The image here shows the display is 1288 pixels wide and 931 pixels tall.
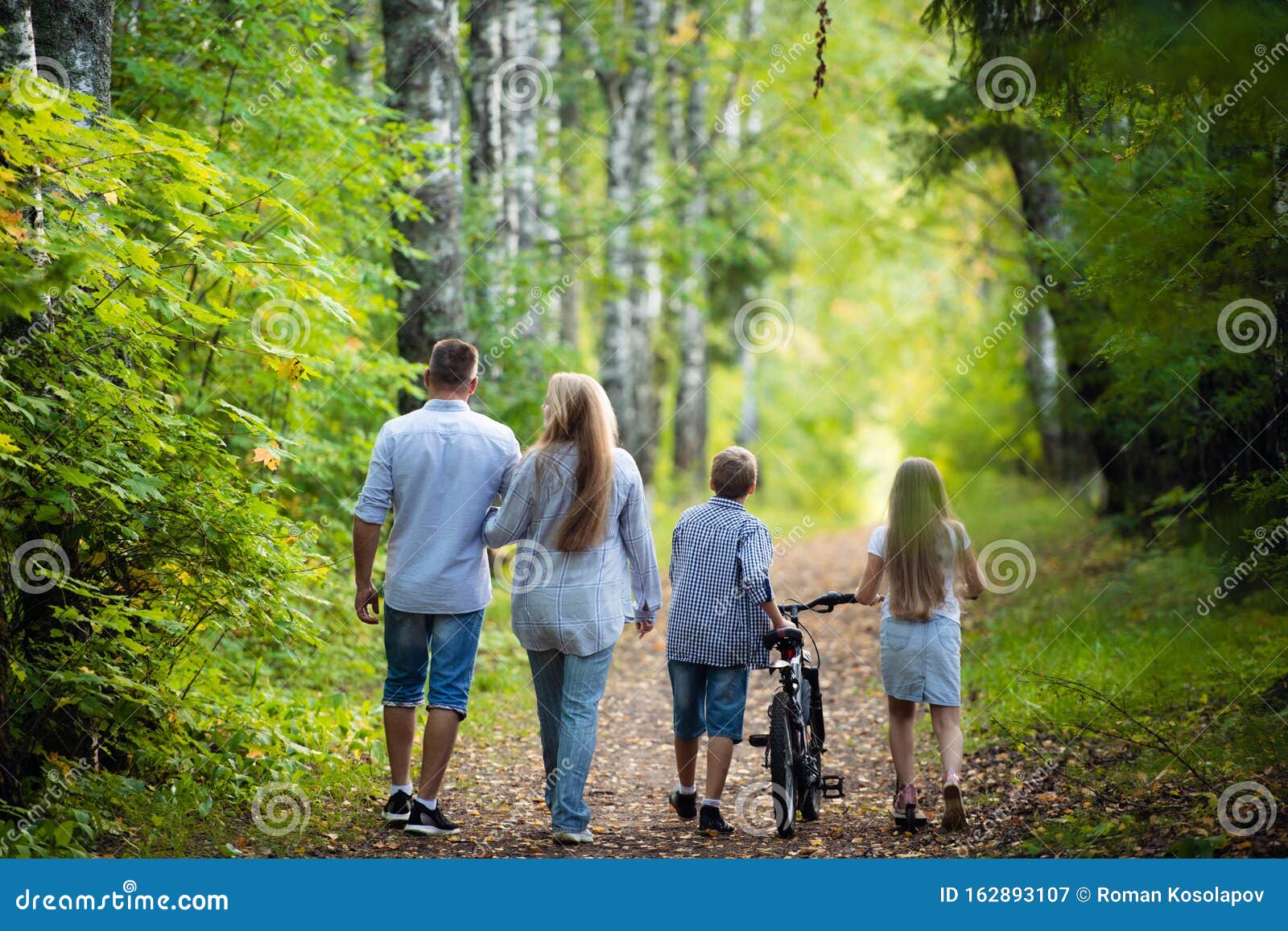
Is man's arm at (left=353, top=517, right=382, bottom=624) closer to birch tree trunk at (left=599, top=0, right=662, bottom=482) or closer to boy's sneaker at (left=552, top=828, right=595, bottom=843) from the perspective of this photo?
boy's sneaker at (left=552, top=828, right=595, bottom=843)

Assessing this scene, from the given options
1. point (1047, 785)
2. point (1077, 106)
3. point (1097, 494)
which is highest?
point (1097, 494)

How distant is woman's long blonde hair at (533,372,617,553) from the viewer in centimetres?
530

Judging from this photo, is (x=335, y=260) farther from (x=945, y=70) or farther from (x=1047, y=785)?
(x=945, y=70)

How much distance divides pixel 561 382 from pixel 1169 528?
28.8 feet

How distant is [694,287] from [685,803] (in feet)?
42.9

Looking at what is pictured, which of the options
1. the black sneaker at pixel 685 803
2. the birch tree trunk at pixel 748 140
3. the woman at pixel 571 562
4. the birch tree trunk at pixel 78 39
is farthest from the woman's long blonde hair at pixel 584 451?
the birch tree trunk at pixel 748 140

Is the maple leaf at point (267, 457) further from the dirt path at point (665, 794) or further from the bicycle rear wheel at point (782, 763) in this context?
the bicycle rear wheel at point (782, 763)

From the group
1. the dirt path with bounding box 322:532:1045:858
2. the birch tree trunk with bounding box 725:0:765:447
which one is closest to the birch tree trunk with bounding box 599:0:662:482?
the birch tree trunk with bounding box 725:0:765:447

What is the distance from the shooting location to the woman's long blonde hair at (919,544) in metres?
5.78

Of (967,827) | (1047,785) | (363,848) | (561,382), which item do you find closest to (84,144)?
(561,382)

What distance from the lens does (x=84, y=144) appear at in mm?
4801

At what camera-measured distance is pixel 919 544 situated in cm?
577

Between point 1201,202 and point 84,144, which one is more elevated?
point 1201,202

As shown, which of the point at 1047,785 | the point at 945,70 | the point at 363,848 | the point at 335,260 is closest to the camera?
the point at 363,848
